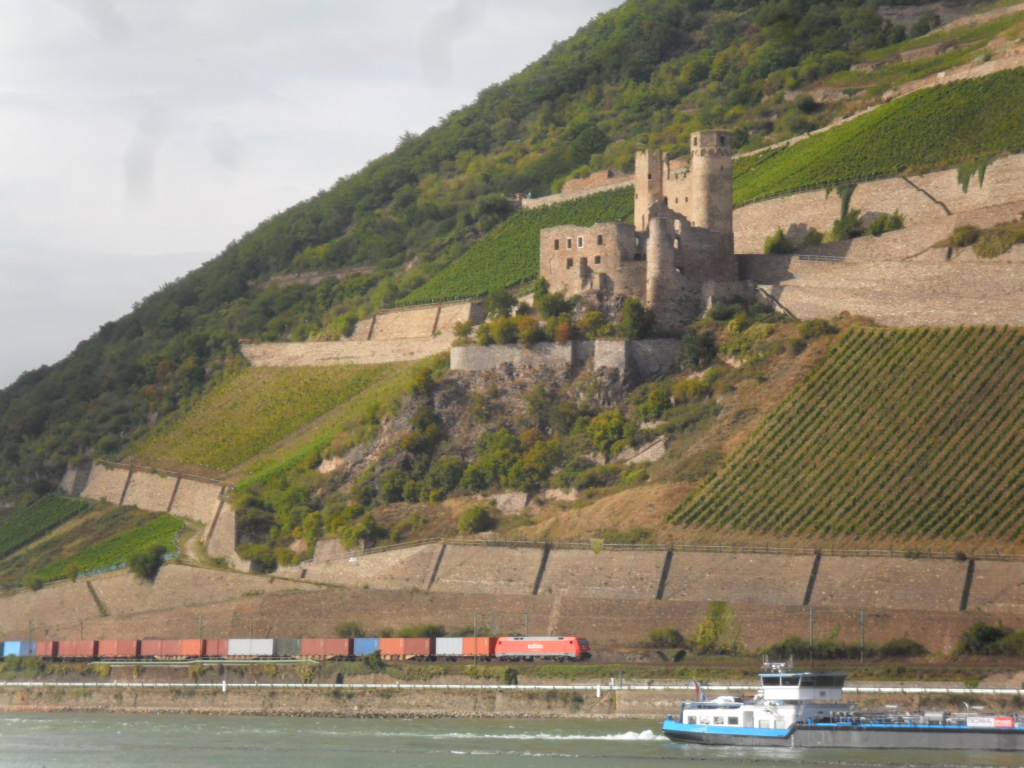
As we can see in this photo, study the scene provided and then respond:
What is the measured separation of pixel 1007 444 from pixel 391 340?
34.9m

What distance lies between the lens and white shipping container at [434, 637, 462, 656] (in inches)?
2506

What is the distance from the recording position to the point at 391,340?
89.4 m

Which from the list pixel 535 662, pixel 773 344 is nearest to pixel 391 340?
pixel 773 344

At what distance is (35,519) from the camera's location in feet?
301

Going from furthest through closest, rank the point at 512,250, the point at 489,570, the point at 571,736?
the point at 512,250 < the point at 489,570 < the point at 571,736

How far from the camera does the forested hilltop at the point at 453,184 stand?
96.5m

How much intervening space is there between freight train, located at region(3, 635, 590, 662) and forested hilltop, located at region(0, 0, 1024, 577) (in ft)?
30.7

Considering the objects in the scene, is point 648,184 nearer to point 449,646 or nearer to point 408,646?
point 449,646

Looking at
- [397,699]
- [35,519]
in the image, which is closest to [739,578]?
[397,699]

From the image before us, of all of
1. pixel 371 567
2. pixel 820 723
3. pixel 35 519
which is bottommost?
pixel 820 723

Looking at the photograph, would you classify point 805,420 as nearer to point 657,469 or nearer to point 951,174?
point 657,469

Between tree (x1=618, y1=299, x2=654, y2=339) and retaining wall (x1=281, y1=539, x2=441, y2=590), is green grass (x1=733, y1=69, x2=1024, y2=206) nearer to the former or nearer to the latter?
tree (x1=618, y1=299, x2=654, y2=339)

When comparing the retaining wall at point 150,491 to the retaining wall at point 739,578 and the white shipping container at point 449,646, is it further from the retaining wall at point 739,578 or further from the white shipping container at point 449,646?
the retaining wall at point 739,578

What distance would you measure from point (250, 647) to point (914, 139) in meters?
35.1
